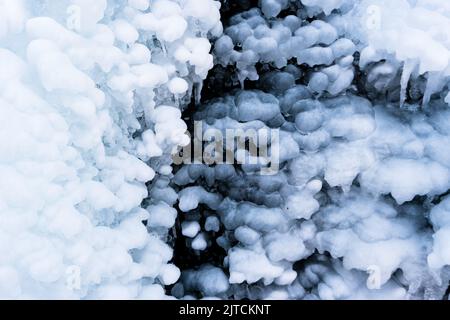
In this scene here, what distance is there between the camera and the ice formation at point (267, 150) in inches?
55.2

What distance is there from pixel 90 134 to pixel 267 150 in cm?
51

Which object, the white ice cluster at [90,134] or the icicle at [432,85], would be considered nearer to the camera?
the white ice cluster at [90,134]

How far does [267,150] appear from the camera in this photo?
1.61m

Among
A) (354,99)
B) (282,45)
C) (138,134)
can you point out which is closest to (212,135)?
(138,134)

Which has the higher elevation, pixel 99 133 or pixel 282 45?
pixel 282 45

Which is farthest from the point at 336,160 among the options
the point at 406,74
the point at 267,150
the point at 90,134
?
the point at 90,134

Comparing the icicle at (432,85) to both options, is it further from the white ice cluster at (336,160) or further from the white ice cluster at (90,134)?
the white ice cluster at (90,134)

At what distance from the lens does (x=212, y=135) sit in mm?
1633

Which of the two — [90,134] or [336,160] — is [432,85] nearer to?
[336,160]

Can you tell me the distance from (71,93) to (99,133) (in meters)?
0.12

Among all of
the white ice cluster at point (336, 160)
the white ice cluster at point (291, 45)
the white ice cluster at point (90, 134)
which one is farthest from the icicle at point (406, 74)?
the white ice cluster at point (90, 134)

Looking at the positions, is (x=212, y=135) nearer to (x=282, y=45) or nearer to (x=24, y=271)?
(x=282, y=45)

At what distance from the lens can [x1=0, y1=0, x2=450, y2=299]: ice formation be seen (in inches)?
55.2

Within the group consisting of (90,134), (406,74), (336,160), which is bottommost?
(336,160)
